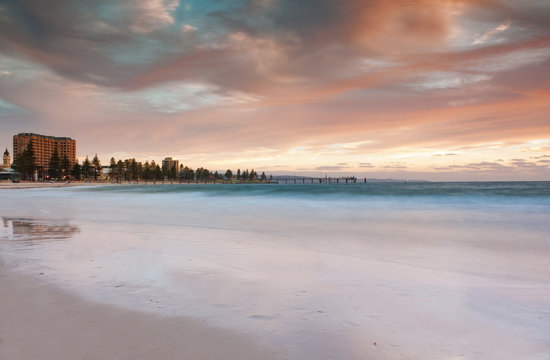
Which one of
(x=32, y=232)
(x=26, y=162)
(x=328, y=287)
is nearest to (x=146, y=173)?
(x=26, y=162)

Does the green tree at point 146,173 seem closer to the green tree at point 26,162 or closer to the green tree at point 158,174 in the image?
the green tree at point 158,174

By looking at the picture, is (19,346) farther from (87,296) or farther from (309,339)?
(309,339)

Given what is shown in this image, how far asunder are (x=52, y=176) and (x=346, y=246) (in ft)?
423

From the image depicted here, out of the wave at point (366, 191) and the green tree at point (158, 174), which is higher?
the green tree at point (158, 174)

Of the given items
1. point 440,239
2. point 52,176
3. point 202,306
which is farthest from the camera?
point 52,176

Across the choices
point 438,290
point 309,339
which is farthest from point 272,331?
point 438,290

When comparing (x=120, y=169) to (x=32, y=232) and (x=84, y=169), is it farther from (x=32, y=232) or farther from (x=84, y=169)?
(x=32, y=232)

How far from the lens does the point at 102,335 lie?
3299mm

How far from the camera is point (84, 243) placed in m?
8.45

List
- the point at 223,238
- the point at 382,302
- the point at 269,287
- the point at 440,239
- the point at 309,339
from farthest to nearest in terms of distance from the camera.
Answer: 1. the point at 440,239
2. the point at 223,238
3. the point at 269,287
4. the point at 382,302
5. the point at 309,339

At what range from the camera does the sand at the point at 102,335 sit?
296 cm

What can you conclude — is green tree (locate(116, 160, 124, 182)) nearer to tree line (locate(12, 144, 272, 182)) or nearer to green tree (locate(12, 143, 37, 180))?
tree line (locate(12, 144, 272, 182))

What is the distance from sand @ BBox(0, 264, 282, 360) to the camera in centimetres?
296

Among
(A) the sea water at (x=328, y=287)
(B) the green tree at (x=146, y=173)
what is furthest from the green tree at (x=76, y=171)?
(A) the sea water at (x=328, y=287)
